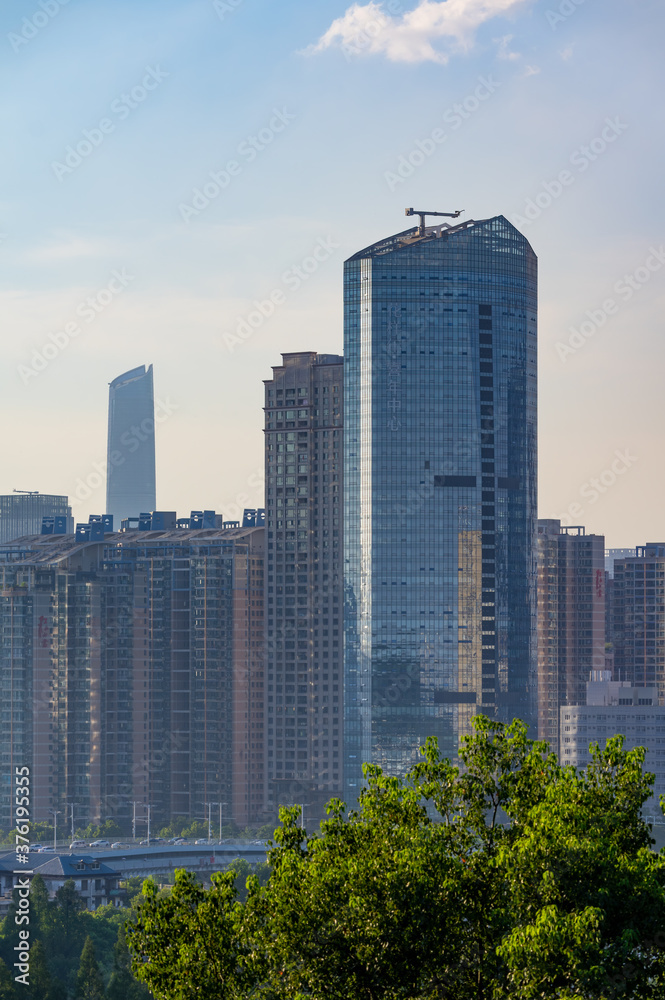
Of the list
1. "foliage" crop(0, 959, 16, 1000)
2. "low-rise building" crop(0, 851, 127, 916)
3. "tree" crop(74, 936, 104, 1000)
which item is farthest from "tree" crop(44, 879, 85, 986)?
"low-rise building" crop(0, 851, 127, 916)

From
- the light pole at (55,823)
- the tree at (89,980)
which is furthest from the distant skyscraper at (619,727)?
the tree at (89,980)

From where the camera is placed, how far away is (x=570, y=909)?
2731 centimetres

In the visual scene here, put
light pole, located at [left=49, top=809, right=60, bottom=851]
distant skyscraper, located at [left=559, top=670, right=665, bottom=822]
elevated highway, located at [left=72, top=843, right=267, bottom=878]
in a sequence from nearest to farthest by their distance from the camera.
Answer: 1. elevated highway, located at [left=72, top=843, right=267, bottom=878]
2. light pole, located at [left=49, top=809, right=60, bottom=851]
3. distant skyscraper, located at [left=559, top=670, right=665, bottom=822]

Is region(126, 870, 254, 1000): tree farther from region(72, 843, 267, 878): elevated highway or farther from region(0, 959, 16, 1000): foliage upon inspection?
region(72, 843, 267, 878): elevated highway

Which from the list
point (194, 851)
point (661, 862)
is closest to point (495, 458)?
point (194, 851)

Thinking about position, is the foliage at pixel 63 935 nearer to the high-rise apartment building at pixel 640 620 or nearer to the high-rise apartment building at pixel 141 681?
the high-rise apartment building at pixel 141 681

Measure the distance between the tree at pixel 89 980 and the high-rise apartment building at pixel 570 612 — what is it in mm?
108951

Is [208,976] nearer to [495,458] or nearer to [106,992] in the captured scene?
[106,992]

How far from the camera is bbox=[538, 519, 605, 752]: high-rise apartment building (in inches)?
7042

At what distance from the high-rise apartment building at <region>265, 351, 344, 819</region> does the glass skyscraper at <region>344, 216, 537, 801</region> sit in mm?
9933

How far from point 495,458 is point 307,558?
23083 millimetres

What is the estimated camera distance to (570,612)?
17950 cm

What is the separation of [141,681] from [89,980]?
286 feet

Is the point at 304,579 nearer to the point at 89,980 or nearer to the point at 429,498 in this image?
the point at 429,498
